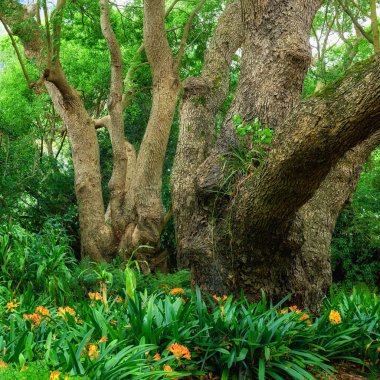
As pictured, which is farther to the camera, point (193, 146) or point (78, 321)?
point (193, 146)

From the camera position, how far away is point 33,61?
10523 mm

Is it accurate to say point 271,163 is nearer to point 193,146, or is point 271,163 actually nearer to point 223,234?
point 223,234

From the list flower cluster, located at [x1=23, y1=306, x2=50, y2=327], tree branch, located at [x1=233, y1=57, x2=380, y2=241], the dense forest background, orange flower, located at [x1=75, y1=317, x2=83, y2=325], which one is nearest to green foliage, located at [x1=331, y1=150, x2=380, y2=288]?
the dense forest background

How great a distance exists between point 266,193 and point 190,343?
4.49 ft

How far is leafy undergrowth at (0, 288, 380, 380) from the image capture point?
364cm

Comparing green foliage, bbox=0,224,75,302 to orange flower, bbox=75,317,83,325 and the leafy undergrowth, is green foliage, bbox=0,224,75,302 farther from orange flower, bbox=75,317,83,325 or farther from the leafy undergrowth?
the leafy undergrowth

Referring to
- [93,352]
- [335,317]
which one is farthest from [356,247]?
[93,352]

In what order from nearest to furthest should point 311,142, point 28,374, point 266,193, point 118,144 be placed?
point 28,374 < point 311,142 < point 266,193 < point 118,144

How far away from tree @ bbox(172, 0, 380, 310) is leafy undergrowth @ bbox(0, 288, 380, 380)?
575mm

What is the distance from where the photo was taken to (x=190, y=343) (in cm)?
429

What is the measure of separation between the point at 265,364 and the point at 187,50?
10.8 meters

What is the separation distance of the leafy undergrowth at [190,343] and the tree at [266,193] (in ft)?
1.89

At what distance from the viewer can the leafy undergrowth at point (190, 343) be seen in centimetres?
364

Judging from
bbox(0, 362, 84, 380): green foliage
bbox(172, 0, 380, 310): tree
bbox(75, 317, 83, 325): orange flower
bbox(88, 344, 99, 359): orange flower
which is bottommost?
bbox(75, 317, 83, 325): orange flower
